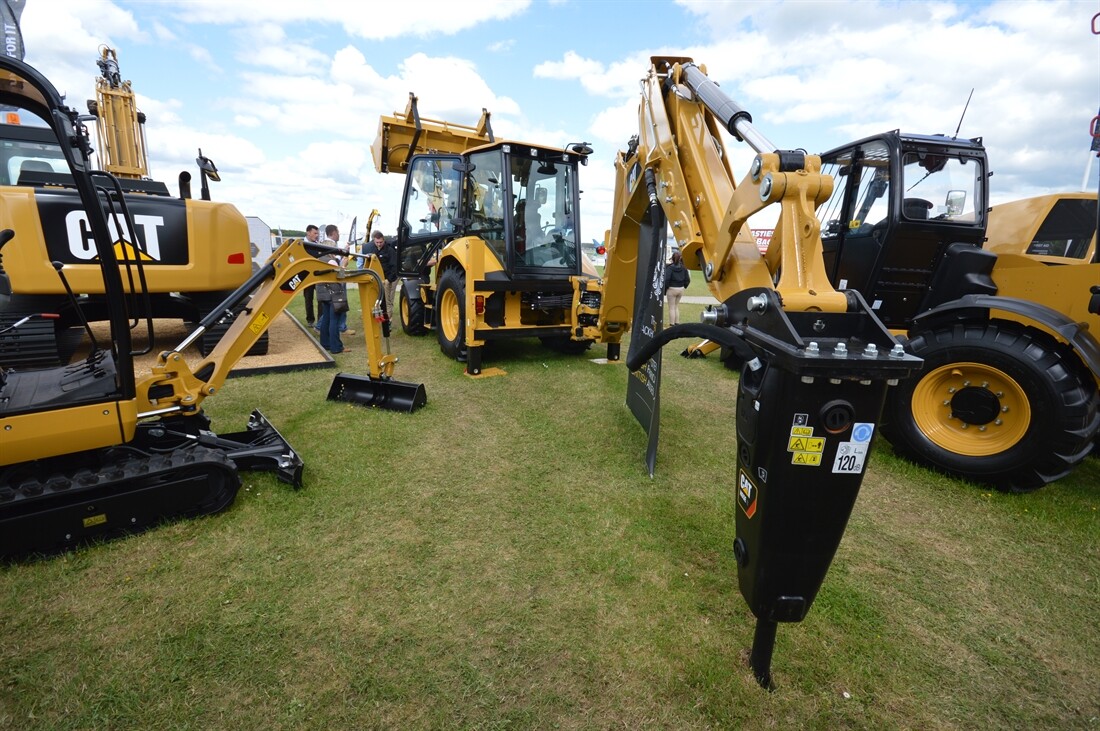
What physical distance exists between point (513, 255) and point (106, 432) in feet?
14.7

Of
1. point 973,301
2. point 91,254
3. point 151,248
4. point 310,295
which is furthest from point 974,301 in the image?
point 310,295

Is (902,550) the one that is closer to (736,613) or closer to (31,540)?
(736,613)

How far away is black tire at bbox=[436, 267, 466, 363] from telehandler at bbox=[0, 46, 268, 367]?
7.31 ft

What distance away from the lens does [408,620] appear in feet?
7.91

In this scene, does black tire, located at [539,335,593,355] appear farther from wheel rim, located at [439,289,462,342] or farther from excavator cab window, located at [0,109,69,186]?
excavator cab window, located at [0,109,69,186]

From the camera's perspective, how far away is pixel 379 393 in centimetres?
518

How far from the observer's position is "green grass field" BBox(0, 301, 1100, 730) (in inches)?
79.5

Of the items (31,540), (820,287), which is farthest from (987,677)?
(31,540)

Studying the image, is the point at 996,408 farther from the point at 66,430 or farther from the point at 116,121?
the point at 116,121

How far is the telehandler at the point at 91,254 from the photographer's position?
4844 millimetres

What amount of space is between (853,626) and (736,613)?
1.77 ft

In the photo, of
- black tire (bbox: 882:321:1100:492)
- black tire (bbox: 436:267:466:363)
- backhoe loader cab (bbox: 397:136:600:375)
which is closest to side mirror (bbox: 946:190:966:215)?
black tire (bbox: 882:321:1100:492)

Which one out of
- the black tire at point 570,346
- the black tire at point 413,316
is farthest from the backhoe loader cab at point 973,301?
the black tire at point 413,316

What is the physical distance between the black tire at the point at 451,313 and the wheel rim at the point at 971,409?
15.6 feet
